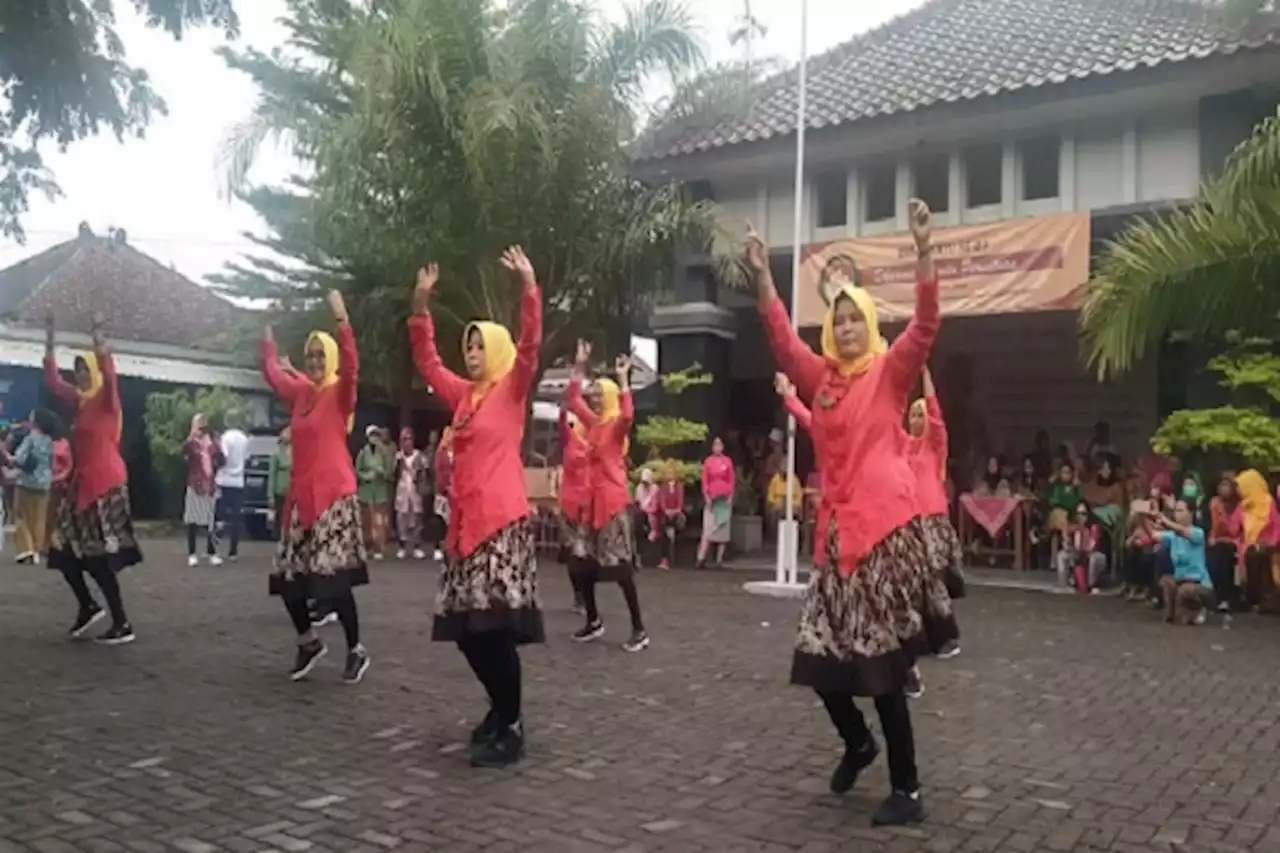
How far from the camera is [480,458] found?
18.4 feet

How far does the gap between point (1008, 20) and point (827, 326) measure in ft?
46.4

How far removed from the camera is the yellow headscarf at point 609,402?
29.3 ft

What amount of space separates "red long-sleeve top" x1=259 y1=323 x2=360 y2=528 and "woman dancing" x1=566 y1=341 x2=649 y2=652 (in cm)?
199

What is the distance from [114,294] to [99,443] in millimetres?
24270

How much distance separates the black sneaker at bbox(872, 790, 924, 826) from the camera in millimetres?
4695

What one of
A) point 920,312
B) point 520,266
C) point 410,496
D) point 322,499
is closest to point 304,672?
point 322,499

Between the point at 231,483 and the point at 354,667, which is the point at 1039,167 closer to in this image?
the point at 231,483

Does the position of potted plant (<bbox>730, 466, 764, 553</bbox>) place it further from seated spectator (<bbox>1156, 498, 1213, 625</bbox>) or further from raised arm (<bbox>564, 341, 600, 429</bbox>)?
raised arm (<bbox>564, 341, 600, 429</bbox>)

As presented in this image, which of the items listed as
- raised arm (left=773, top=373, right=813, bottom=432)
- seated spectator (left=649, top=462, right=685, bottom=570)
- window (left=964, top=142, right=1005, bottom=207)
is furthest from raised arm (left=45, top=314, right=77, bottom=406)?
window (left=964, top=142, right=1005, bottom=207)

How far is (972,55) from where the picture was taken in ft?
54.0

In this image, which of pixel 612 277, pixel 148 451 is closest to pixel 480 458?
pixel 612 277

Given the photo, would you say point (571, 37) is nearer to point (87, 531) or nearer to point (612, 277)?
point (612, 277)

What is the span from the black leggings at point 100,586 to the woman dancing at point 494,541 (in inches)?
146

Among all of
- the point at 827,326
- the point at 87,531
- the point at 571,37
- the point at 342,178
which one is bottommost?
the point at 87,531
